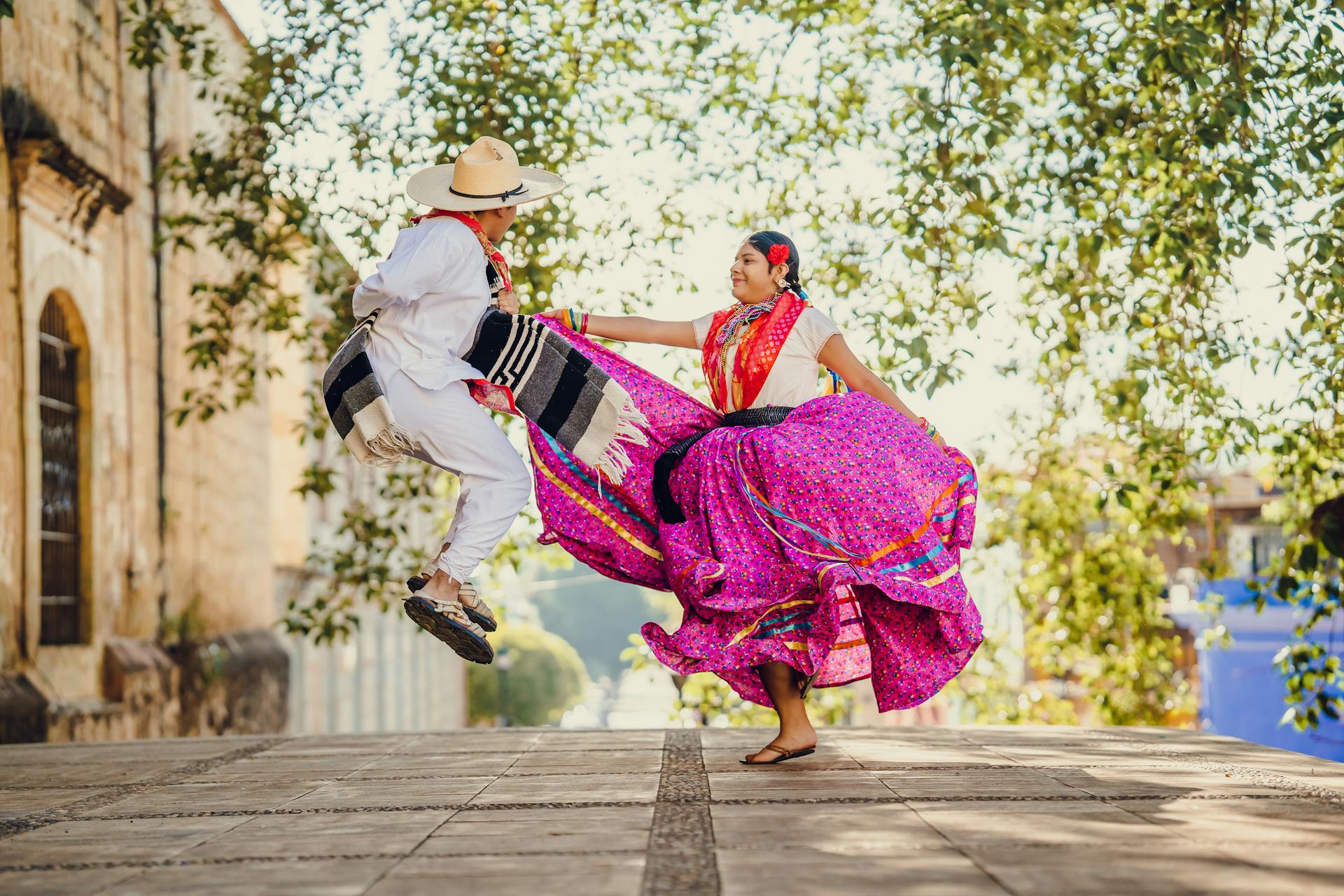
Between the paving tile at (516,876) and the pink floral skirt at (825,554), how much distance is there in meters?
1.52

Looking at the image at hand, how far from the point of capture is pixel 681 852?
2.85 metres

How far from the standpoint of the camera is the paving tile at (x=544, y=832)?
2949mm

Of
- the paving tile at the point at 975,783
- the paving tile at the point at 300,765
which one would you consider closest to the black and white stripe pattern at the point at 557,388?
the paving tile at the point at 300,765

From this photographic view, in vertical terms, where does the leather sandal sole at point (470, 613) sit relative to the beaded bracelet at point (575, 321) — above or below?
below

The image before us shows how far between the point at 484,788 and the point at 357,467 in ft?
43.0

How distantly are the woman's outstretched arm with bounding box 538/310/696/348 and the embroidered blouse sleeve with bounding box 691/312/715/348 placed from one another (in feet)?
0.05

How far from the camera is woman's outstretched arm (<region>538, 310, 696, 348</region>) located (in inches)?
199

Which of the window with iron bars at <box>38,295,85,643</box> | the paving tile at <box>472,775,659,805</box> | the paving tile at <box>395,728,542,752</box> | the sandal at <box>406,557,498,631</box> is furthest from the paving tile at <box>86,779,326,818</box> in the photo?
the window with iron bars at <box>38,295,85,643</box>

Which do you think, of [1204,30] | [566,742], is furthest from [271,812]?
[1204,30]

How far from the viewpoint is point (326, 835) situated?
321cm

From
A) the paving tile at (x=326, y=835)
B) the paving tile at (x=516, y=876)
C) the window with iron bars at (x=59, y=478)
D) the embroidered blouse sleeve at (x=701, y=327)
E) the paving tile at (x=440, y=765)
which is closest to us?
the paving tile at (x=516, y=876)

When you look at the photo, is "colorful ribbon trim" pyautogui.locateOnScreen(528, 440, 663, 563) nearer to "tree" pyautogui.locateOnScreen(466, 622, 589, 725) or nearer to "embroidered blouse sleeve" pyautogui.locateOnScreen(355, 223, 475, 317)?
"embroidered blouse sleeve" pyautogui.locateOnScreen(355, 223, 475, 317)

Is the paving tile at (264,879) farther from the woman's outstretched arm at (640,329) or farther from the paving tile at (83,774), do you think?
the woman's outstretched arm at (640,329)

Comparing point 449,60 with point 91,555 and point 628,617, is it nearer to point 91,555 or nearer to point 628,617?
point 91,555
